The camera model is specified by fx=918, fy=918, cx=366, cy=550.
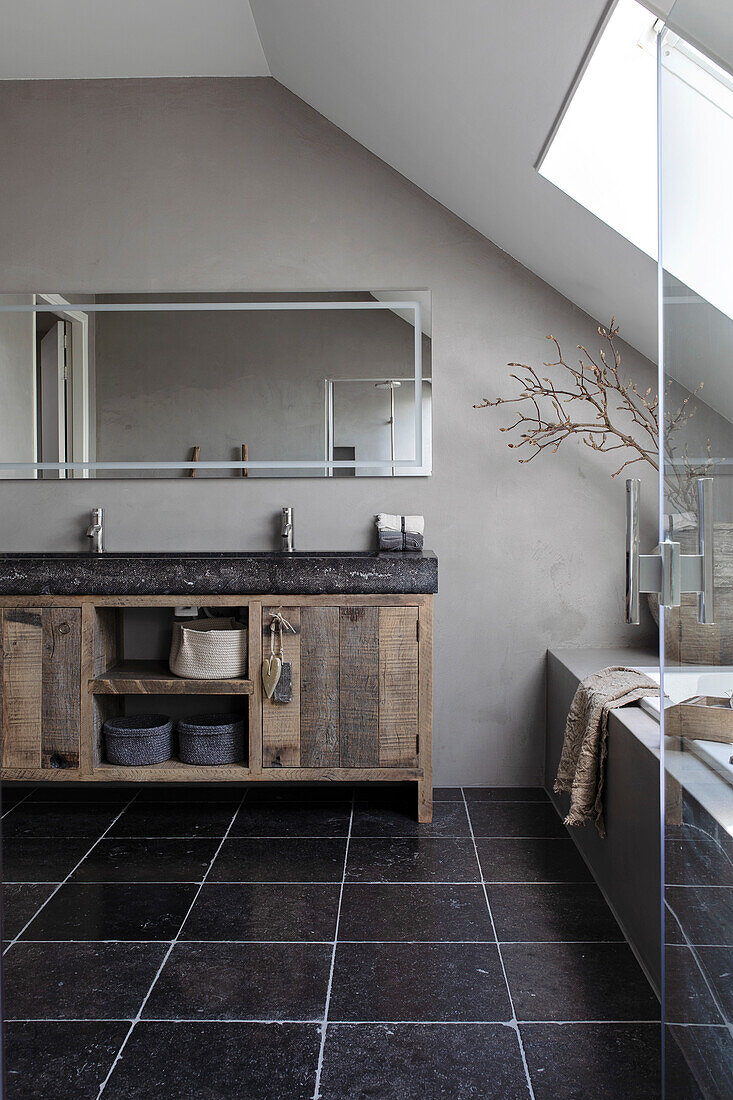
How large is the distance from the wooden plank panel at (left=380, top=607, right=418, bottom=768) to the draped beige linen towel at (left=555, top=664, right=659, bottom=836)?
0.62m

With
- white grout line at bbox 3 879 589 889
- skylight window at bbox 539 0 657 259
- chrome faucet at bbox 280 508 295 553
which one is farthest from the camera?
chrome faucet at bbox 280 508 295 553

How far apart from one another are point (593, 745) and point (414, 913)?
65cm

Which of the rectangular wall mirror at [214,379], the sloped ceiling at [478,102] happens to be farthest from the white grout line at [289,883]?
the sloped ceiling at [478,102]

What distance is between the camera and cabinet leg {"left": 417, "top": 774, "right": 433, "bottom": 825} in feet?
10.2

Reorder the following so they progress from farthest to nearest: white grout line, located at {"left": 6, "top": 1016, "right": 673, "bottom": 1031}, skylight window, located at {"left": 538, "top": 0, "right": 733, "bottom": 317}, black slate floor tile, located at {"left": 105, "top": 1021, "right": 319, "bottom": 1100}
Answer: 1. white grout line, located at {"left": 6, "top": 1016, "right": 673, "bottom": 1031}
2. black slate floor tile, located at {"left": 105, "top": 1021, "right": 319, "bottom": 1100}
3. skylight window, located at {"left": 538, "top": 0, "right": 733, "bottom": 317}

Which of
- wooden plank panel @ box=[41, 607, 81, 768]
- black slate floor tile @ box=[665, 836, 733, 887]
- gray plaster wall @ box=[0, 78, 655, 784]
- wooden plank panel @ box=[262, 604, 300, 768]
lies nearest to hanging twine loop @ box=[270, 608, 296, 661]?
wooden plank panel @ box=[262, 604, 300, 768]

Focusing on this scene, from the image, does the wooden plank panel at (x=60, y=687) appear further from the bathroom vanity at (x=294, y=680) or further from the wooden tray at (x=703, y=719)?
the wooden tray at (x=703, y=719)

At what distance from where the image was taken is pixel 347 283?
347cm

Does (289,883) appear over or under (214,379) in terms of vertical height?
under

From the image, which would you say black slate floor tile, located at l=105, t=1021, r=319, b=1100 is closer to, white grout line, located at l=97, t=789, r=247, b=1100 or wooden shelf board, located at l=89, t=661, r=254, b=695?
white grout line, located at l=97, t=789, r=247, b=1100

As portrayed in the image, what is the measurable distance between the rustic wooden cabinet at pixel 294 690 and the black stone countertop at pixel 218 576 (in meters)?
0.04

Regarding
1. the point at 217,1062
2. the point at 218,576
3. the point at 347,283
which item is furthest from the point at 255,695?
the point at 347,283

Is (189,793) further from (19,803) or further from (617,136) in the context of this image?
(617,136)

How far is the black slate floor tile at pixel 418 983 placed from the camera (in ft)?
6.39
